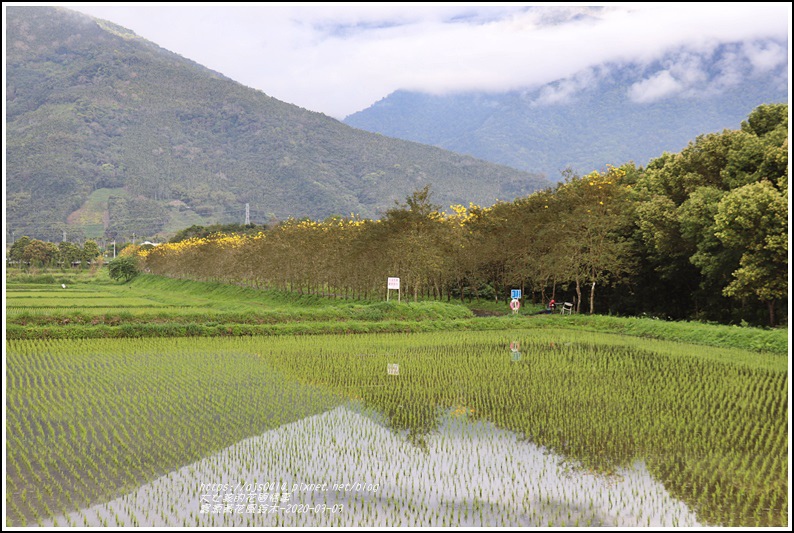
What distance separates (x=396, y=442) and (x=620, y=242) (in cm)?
2947

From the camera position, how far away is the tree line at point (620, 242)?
1045 inches

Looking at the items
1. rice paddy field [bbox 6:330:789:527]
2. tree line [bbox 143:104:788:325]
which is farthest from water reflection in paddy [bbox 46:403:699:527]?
tree line [bbox 143:104:788:325]

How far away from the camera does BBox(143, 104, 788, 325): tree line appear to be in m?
26.5

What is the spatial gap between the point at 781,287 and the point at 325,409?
1929cm

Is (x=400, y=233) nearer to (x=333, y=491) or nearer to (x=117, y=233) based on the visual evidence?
(x=333, y=491)

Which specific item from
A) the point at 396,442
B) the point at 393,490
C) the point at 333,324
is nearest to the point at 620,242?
the point at 333,324

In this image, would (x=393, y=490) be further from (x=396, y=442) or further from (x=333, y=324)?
(x=333, y=324)

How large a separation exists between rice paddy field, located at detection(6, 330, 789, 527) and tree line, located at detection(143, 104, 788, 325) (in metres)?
6.88

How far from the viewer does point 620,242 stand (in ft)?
126

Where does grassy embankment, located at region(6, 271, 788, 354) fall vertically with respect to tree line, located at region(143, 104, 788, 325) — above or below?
below

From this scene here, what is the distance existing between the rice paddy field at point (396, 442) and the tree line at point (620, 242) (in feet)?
22.6

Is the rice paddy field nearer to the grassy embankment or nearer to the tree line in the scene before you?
the grassy embankment

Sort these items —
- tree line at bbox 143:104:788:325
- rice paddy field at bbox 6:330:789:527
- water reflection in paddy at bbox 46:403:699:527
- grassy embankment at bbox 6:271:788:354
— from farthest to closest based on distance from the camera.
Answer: grassy embankment at bbox 6:271:788:354
tree line at bbox 143:104:788:325
rice paddy field at bbox 6:330:789:527
water reflection in paddy at bbox 46:403:699:527

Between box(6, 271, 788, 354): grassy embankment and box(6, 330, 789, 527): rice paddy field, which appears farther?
box(6, 271, 788, 354): grassy embankment
